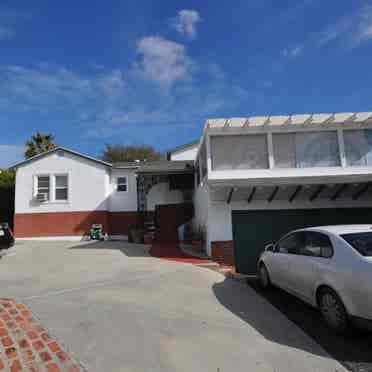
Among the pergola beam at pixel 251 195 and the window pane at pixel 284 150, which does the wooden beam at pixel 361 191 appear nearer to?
the window pane at pixel 284 150

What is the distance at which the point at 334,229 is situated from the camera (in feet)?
14.6

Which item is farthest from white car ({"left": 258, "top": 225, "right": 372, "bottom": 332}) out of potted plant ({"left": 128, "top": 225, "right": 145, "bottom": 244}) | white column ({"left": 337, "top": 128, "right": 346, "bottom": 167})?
potted plant ({"left": 128, "top": 225, "right": 145, "bottom": 244})

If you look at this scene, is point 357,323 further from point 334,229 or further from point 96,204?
point 96,204

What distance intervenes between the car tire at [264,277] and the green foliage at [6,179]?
56.6ft

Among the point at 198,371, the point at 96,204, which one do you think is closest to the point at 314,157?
the point at 198,371

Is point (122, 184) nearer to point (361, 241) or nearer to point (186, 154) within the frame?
point (186, 154)

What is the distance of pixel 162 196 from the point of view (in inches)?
599

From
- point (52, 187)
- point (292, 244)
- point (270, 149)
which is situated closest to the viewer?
point (292, 244)

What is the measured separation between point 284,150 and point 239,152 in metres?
1.79

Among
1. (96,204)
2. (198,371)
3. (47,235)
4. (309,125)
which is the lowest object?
(198,371)

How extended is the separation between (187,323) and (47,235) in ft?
41.4

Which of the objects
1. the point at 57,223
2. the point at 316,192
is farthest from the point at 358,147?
the point at 57,223

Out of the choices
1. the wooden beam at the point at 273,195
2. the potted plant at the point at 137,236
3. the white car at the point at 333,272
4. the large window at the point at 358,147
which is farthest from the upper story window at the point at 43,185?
the large window at the point at 358,147

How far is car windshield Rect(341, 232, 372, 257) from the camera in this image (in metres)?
3.68
